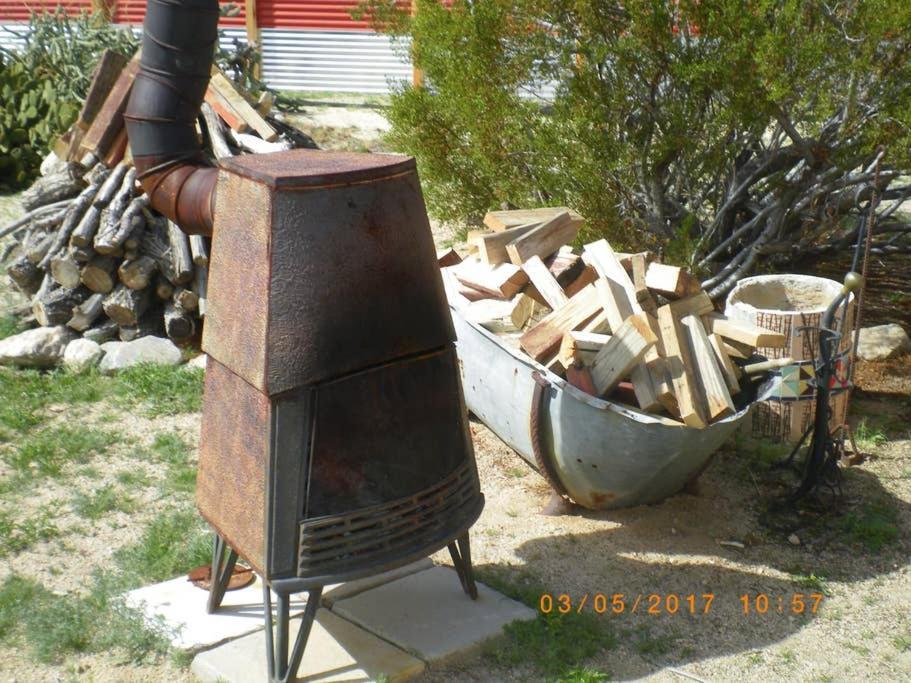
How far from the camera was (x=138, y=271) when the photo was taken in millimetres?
7273

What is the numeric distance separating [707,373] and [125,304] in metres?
4.35

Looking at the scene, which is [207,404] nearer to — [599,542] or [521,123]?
[599,542]

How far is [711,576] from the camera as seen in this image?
15.3 feet

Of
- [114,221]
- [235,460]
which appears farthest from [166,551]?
[114,221]

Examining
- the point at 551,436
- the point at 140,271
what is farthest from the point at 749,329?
the point at 140,271

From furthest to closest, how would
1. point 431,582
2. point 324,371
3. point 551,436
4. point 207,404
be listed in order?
1. point 551,436
2. point 431,582
3. point 207,404
4. point 324,371

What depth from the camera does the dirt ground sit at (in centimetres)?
402

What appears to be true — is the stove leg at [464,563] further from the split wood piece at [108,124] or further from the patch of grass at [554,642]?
the split wood piece at [108,124]

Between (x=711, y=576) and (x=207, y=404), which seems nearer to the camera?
(x=207, y=404)

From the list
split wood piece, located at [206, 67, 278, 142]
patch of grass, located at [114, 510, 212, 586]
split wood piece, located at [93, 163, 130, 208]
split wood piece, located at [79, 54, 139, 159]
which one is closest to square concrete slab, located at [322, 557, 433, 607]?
patch of grass, located at [114, 510, 212, 586]

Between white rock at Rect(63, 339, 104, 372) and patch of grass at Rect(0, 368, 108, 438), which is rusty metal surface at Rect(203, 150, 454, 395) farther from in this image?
white rock at Rect(63, 339, 104, 372)

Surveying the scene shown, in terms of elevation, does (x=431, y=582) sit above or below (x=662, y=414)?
below

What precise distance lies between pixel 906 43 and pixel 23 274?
6.19 m

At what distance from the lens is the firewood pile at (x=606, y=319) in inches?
185
